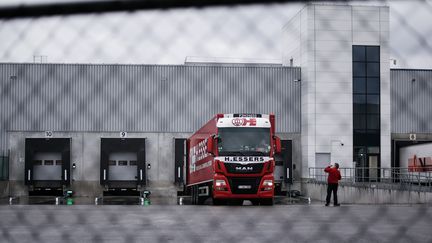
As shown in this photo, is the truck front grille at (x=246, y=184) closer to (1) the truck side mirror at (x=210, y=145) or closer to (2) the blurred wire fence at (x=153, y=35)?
(1) the truck side mirror at (x=210, y=145)

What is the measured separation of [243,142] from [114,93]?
1646 cm

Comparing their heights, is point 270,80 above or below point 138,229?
above

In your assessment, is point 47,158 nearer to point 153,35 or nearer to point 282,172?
point 153,35

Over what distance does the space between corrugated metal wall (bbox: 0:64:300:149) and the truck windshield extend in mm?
15634

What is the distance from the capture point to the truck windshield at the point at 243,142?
19.8 m

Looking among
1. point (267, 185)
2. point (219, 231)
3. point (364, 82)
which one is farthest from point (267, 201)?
point (364, 82)

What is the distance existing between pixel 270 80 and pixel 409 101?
832 millimetres

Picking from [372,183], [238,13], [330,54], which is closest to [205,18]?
[238,13]

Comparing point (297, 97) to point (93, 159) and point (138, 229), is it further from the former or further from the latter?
point (138, 229)

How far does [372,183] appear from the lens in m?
23.9

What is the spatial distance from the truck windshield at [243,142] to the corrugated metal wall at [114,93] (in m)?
15.6

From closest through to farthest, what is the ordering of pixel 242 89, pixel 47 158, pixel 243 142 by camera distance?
pixel 242 89 → pixel 47 158 → pixel 243 142

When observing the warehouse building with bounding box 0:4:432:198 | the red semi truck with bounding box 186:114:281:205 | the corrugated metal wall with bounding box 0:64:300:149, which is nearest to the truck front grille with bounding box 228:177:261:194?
the red semi truck with bounding box 186:114:281:205

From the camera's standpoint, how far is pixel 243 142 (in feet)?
66.6
